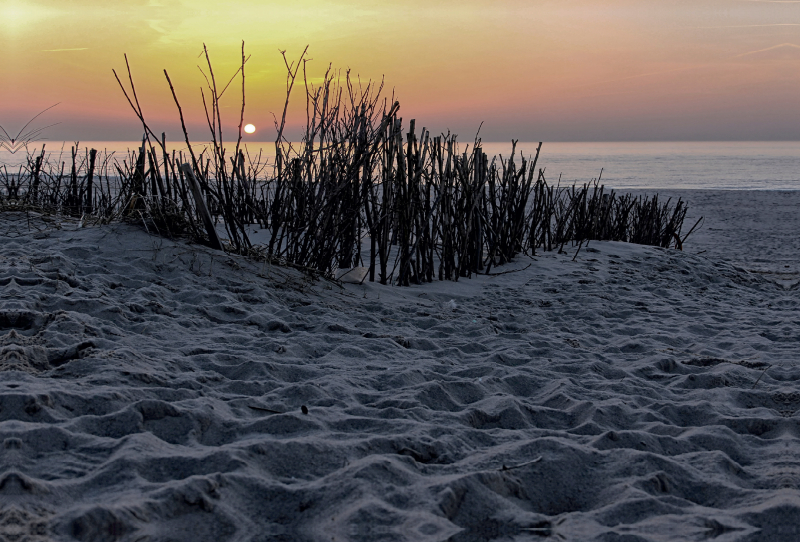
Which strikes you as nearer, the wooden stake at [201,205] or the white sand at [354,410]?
the white sand at [354,410]

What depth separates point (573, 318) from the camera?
3658mm

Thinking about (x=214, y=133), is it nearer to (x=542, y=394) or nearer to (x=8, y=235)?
(x=8, y=235)

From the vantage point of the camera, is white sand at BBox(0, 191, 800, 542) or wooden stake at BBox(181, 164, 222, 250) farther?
wooden stake at BBox(181, 164, 222, 250)

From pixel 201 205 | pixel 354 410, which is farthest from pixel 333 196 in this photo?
pixel 354 410

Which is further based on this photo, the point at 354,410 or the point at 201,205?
the point at 201,205

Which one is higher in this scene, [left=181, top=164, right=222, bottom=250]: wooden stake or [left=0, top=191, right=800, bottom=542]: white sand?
[left=181, top=164, right=222, bottom=250]: wooden stake

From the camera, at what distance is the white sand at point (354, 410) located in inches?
51.1

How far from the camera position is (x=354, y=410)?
192 centimetres

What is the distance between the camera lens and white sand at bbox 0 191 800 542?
1.30 m

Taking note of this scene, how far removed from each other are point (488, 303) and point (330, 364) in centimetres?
183

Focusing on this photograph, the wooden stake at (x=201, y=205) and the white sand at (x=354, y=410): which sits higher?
the wooden stake at (x=201, y=205)

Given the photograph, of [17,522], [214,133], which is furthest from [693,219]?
[17,522]

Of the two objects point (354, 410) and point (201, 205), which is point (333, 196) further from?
point (354, 410)

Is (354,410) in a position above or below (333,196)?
below
